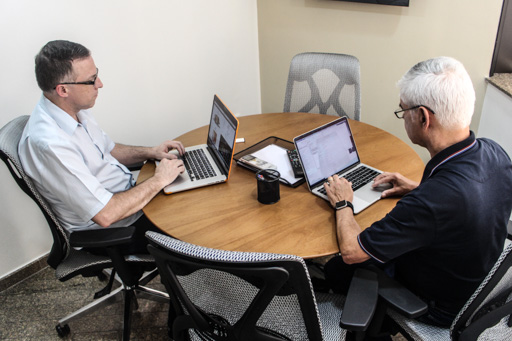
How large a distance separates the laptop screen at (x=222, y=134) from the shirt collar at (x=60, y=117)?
0.64m

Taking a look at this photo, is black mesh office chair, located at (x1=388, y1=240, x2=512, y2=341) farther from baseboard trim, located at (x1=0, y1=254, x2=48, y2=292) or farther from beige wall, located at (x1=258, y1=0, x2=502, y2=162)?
baseboard trim, located at (x1=0, y1=254, x2=48, y2=292)

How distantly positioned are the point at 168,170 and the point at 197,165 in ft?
0.61

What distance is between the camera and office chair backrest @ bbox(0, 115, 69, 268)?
5.23ft

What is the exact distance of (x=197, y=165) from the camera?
2008mm

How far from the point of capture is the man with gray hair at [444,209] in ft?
4.07

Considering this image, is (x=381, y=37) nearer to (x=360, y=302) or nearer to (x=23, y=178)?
Answer: (x=360, y=302)

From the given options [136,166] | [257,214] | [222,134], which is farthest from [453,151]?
[136,166]

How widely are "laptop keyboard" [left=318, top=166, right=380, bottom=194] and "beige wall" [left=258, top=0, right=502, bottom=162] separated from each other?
148 centimetres

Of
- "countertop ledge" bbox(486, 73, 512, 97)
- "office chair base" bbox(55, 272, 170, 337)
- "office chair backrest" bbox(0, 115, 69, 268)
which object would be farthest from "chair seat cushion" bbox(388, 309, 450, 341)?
"countertop ledge" bbox(486, 73, 512, 97)

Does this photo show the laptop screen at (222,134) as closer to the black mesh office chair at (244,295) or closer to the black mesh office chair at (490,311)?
the black mesh office chair at (244,295)

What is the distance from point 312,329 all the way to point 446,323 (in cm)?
52

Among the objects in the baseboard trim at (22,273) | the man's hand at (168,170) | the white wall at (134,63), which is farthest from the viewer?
the baseboard trim at (22,273)

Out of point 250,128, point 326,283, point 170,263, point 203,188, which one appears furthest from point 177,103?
point 170,263

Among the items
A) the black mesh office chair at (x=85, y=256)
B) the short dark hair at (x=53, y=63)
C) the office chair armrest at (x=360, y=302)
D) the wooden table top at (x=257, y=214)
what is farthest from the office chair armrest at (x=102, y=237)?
the office chair armrest at (x=360, y=302)
